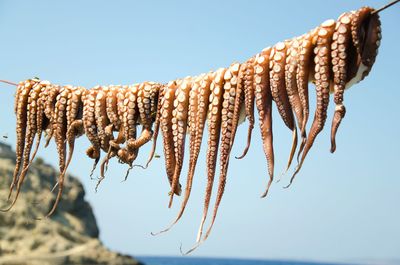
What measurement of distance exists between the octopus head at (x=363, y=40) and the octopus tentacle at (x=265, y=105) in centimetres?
34

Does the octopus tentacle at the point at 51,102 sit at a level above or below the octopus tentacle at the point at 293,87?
above

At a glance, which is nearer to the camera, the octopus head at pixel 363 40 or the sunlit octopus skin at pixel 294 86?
the octopus head at pixel 363 40

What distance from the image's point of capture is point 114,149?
2.86m

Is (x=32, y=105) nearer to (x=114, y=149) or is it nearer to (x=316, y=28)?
(x=114, y=149)

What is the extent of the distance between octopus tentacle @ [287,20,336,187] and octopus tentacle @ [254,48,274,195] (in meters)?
0.18

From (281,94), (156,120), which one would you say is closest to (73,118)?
(156,120)

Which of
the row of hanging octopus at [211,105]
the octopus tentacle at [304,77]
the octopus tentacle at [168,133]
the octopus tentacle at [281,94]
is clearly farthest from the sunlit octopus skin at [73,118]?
the octopus tentacle at [304,77]

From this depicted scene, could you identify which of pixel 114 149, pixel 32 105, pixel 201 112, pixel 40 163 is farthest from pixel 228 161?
pixel 40 163

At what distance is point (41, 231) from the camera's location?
71.6ft

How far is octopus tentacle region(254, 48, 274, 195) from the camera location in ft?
7.11

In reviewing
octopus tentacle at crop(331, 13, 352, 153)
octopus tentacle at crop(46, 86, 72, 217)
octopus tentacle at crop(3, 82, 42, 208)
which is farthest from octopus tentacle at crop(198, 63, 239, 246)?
octopus tentacle at crop(3, 82, 42, 208)

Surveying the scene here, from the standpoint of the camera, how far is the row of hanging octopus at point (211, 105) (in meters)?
2.02

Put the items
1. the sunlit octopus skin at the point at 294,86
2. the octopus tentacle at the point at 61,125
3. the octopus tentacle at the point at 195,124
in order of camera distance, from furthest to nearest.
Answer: the octopus tentacle at the point at 61,125
the octopus tentacle at the point at 195,124
the sunlit octopus skin at the point at 294,86

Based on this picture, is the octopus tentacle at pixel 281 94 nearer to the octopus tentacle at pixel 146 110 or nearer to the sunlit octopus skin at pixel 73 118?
the octopus tentacle at pixel 146 110
